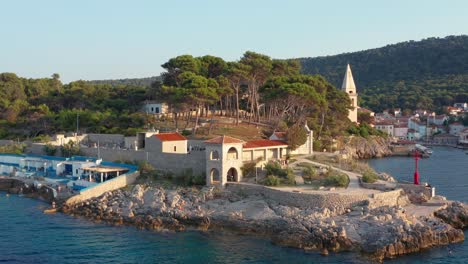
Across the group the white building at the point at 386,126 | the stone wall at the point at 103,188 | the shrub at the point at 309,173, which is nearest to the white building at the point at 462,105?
the white building at the point at 386,126

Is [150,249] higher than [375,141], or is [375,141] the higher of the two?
[375,141]

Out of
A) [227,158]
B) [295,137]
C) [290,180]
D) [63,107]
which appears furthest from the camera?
[63,107]

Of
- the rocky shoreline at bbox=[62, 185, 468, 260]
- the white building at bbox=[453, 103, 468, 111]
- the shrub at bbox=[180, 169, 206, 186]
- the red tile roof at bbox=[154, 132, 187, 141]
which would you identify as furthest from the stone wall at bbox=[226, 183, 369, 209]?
the white building at bbox=[453, 103, 468, 111]

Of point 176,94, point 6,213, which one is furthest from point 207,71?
point 6,213

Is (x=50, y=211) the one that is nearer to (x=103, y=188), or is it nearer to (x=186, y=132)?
(x=103, y=188)

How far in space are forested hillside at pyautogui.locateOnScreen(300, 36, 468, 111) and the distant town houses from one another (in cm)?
819

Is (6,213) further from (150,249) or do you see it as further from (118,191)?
(150,249)

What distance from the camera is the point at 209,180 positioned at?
31.2 metres

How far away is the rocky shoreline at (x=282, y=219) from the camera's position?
23.0 meters

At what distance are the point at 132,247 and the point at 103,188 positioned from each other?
9.24 meters

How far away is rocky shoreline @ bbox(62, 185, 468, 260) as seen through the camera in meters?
23.0

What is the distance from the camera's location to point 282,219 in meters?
25.3

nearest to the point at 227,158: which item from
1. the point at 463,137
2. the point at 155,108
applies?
the point at 155,108

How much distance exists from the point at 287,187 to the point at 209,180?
181 inches
